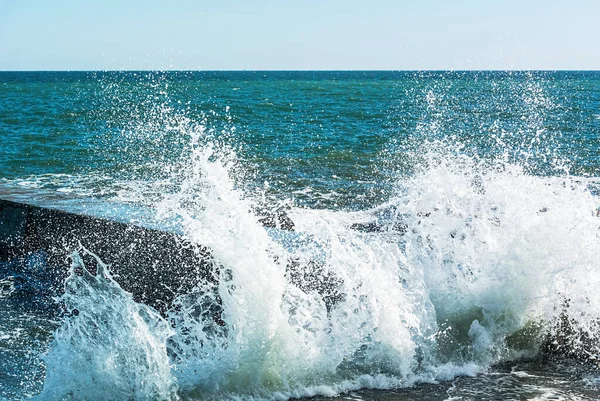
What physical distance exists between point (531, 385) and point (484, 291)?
122cm

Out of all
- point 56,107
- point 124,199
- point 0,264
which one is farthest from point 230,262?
point 56,107

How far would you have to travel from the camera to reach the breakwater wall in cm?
707

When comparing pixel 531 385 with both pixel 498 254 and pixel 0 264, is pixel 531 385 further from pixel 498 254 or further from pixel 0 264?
pixel 0 264

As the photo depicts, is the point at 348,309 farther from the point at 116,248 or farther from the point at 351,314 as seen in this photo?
the point at 116,248

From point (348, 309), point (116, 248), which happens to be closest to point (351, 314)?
point (348, 309)

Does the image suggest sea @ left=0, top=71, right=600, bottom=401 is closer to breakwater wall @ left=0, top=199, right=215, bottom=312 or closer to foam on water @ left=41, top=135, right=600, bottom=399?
foam on water @ left=41, top=135, right=600, bottom=399

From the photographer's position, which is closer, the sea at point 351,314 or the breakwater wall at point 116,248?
the sea at point 351,314

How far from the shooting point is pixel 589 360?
5.62 meters

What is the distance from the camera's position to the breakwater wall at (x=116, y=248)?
23.2 ft

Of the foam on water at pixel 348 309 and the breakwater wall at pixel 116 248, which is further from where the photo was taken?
the breakwater wall at pixel 116 248

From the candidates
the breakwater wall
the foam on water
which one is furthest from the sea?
the breakwater wall

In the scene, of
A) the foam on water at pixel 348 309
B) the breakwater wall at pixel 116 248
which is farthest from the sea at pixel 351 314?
the breakwater wall at pixel 116 248

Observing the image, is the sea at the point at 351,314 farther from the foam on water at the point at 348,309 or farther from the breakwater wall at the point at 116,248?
the breakwater wall at the point at 116,248

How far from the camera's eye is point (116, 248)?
7.98 m
